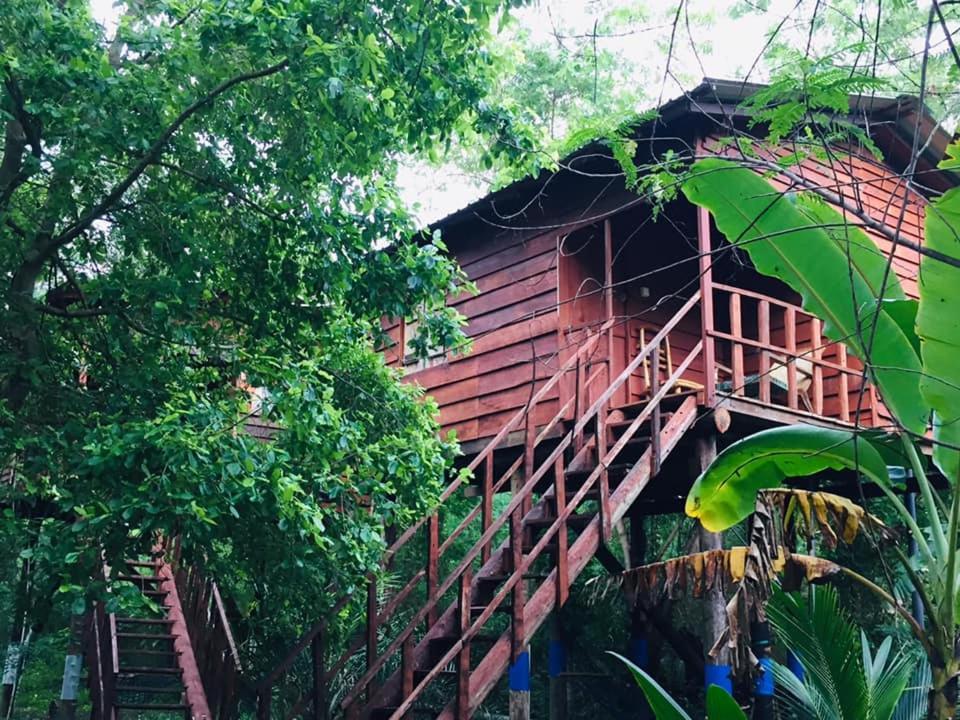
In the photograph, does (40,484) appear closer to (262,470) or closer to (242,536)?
(242,536)

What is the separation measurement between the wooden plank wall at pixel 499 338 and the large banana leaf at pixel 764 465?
3980 mm

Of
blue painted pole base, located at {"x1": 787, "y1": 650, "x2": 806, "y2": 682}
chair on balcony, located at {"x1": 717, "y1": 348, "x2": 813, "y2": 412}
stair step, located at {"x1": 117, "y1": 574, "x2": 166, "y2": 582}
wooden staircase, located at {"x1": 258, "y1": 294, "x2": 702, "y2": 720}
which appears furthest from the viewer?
blue painted pole base, located at {"x1": 787, "y1": 650, "x2": 806, "y2": 682}

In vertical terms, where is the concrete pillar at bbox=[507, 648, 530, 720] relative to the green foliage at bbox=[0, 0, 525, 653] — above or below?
below

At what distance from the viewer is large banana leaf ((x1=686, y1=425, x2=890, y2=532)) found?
519 centimetres

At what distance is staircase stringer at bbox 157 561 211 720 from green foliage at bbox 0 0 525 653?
1261 millimetres

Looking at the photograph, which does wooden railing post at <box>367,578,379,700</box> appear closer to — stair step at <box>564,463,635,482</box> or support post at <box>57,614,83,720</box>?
stair step at <box>564,463,635,482</box>

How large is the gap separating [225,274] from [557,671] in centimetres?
632

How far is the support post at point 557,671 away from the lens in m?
11.2

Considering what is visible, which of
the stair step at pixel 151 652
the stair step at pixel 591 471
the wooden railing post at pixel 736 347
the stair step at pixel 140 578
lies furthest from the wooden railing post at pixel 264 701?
the wooden railing post at pixel 736 347

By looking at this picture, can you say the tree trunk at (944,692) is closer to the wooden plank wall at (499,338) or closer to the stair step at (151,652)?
the wooden plank wall at (499,338)

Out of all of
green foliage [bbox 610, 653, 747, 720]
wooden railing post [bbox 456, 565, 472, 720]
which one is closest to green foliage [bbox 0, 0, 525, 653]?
wooden railing post [bbox 456, 565, 472, 720]

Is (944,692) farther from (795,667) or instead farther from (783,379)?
(783,379)

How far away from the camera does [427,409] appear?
7.92 metres

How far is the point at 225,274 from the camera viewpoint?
7391mm
